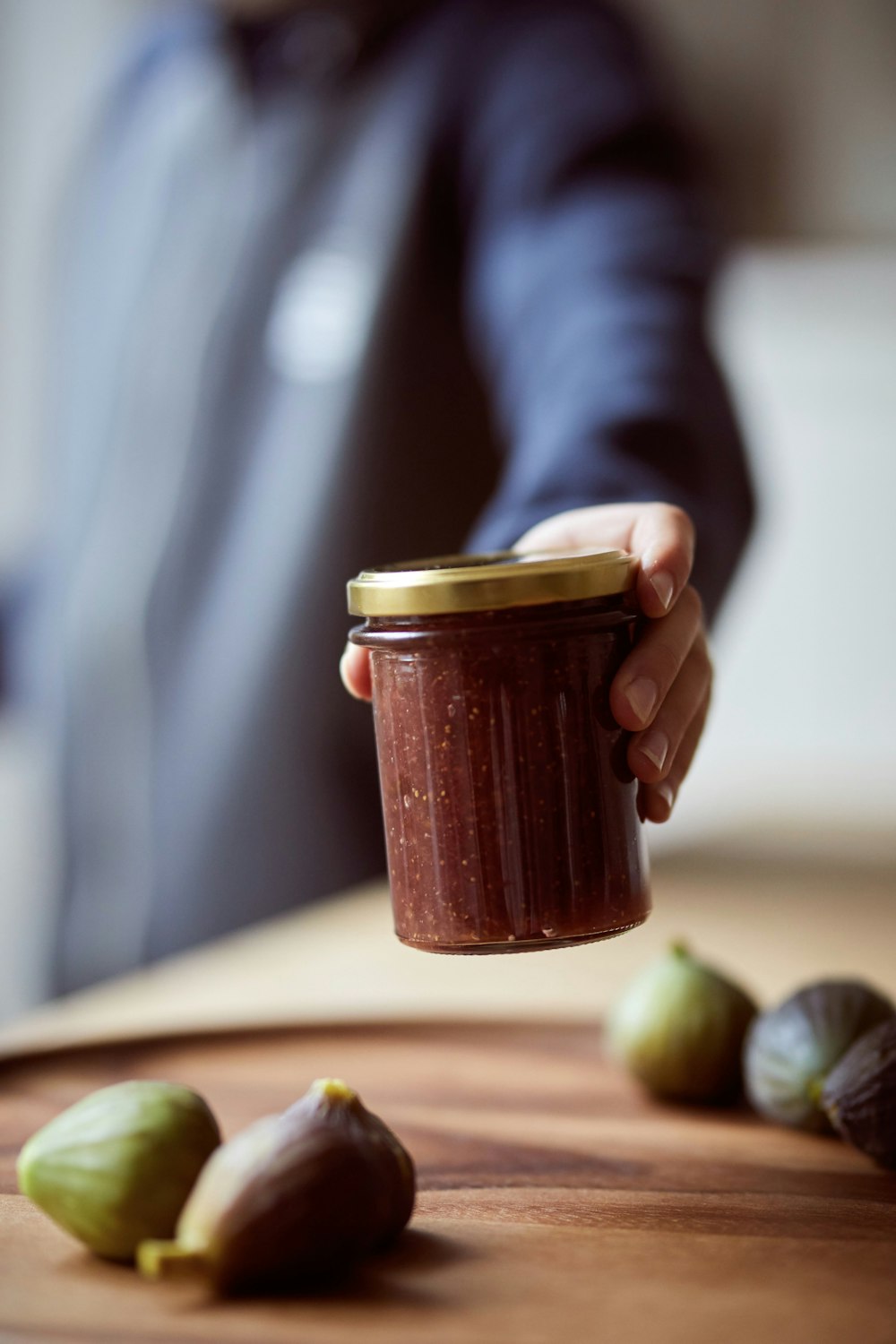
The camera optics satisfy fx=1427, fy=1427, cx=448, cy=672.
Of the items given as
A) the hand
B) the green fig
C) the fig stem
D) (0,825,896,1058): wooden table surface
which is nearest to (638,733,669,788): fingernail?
the hand

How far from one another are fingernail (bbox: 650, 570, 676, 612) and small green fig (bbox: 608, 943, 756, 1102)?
0.39m

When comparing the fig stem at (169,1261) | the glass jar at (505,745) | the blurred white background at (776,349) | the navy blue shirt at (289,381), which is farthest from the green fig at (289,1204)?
the blurred white background at (776,349)

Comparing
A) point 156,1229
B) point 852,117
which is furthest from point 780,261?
point 156,1229

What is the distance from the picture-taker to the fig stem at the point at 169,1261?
2.20 ft

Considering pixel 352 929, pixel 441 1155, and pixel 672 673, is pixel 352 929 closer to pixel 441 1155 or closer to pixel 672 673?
pixel 441 1155

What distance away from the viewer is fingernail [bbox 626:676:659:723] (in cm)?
78

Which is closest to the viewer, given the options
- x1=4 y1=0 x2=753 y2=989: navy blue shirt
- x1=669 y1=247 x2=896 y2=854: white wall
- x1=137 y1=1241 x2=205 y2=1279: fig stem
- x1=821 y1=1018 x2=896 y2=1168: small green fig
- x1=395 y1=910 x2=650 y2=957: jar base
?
x1=137 y1=1241 x2=205 y2=1279: fig stem

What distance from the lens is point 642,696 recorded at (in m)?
0.79

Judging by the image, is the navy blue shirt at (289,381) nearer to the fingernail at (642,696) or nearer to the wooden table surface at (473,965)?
the wooden table surface at (473,965)

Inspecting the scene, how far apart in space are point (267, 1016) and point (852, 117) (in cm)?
261

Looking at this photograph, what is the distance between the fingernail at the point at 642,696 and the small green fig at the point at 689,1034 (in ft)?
1.25

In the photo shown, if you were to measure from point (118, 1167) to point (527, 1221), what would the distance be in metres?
0.24

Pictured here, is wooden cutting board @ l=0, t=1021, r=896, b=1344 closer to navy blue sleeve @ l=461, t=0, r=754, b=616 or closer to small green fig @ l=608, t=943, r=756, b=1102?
small green fig @ l=608, t=943, r=756, b=1102

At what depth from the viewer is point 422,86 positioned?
231 centimetres
